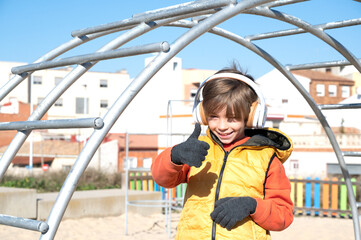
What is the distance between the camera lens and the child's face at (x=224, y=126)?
2232 mm

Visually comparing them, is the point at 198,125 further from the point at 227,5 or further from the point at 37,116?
the point at 37,116

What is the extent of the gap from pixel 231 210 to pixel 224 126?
37 centimetres

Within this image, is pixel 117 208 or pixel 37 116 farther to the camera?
pixel 117 208

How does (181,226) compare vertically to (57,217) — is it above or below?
below

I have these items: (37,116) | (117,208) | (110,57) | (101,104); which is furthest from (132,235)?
(101,104)

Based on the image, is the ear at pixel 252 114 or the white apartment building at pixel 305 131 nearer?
the ear at pixel 252 114

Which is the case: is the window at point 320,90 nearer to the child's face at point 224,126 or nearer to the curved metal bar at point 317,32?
the curved metal bar at point 317,32

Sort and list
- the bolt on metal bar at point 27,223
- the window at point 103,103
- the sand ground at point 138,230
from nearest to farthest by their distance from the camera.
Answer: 1. the bolt on metal bar at point 27,223
2. the sand ground at point 138,230
3. the window at point 103,103

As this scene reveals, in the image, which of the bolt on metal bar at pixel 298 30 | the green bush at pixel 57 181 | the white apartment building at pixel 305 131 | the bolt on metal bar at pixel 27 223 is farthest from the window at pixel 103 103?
the bolt on metal bar at pixel 27 223

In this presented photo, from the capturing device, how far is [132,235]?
24.3 feet

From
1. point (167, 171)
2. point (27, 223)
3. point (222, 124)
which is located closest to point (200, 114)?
point (222, 124)

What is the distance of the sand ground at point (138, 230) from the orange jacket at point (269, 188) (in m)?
4.90

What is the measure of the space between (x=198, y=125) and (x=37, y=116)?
77 cm

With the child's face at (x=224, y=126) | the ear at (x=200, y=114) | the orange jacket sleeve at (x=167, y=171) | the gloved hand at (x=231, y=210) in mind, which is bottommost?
the gloved hand at (x=231, y=210)
